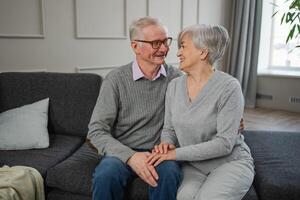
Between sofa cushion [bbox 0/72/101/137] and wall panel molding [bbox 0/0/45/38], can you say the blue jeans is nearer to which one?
sofa cushion [bbox 0/72/101/137]

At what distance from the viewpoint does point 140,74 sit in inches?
65.7

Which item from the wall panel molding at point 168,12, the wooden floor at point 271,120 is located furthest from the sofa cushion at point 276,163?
the wall panel molding at point 168,12

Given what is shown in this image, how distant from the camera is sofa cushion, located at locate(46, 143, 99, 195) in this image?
5.05ft

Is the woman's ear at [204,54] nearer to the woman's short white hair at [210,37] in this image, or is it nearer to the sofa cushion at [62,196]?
the woman's short white hair at [210,37]

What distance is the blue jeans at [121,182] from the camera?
1327 millimetres

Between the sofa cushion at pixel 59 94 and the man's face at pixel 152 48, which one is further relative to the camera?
the sofa cushion at pixel 59 94

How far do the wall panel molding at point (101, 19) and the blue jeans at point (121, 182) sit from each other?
2.23 meters

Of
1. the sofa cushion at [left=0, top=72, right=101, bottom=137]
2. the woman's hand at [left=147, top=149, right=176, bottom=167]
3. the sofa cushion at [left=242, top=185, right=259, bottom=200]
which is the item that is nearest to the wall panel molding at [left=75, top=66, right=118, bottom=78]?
the sofa cushion at [left=0, top=72, right=101, bottom=137]

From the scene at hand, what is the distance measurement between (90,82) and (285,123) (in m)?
2.85

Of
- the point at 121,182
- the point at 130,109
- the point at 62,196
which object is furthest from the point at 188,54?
the point at 62,196

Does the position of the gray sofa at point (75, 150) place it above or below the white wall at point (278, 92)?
above

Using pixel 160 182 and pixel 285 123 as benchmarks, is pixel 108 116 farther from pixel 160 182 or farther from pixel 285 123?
pixel 285 123

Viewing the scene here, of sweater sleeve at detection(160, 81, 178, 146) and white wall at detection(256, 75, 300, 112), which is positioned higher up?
sweater sleeve at detection(160, 81, 178, 146)

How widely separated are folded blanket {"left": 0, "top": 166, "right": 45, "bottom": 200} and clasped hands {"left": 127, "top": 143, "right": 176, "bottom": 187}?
0.49 metres
